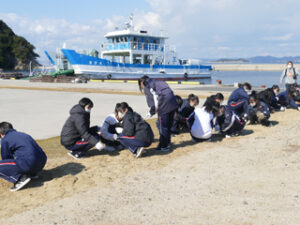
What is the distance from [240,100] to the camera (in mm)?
8203

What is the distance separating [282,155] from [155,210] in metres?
3.14

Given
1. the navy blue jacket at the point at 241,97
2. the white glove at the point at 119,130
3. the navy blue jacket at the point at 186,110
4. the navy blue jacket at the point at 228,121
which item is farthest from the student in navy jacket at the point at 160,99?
the navy blue jacket at the point at 241,97

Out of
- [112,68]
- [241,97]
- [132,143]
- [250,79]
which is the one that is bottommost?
[132,143]

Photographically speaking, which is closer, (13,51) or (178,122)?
(178,122)

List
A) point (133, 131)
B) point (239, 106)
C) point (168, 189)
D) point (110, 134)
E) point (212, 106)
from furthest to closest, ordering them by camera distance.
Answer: point (239, 106), point (212, 106), point (110, 134), point (133, 131), point (168, 189)

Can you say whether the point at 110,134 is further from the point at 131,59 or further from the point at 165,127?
the point at 131,59

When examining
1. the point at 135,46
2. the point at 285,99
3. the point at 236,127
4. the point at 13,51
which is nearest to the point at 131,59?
the point at 135,46

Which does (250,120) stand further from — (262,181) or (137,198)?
(137,198)

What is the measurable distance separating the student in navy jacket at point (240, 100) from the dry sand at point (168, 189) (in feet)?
7.00

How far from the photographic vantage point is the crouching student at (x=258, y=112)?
806cm

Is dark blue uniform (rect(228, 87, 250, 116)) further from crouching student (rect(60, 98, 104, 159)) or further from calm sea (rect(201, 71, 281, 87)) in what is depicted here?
calm sea (rect(201, 71, 281, 87))

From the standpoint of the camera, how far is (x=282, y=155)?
18.1 feet

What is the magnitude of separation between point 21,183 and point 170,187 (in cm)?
208

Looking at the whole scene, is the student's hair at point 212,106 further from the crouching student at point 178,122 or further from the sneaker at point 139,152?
the sneaker at point 139,152
